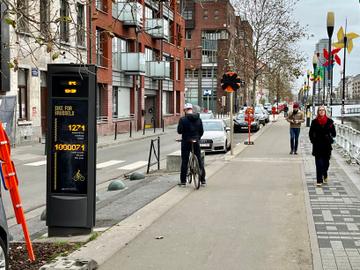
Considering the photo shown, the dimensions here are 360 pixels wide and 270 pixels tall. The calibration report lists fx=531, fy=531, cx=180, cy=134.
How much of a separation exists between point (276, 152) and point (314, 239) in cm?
1400

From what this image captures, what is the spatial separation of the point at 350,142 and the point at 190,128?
7.09 meters

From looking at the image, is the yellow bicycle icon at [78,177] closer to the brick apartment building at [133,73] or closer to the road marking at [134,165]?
the road marking at [134,165]

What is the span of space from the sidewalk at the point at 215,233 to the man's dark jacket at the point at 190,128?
110cm

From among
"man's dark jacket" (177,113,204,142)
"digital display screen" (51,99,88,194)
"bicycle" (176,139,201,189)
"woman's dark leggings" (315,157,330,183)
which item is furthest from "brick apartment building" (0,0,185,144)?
"woman's dark leggings" (315,157,330,183)

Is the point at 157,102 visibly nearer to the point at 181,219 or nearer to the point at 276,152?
the point at 276,152

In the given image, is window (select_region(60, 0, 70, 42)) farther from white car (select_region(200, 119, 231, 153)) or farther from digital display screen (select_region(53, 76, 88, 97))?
white car (select_region(200, 119, 231, 153))

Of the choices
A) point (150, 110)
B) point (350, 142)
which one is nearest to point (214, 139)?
point (350, 142)

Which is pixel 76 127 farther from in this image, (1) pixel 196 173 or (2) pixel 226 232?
(1) pixel 196 173

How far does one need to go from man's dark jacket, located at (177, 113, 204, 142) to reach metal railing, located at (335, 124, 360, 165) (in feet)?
18.5

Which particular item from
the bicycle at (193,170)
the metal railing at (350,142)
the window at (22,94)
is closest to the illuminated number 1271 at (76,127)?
the bicycle at (193,170)

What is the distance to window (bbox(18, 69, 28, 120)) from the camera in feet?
83.1

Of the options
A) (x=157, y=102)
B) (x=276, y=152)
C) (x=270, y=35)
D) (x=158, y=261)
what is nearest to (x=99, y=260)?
(x=158, y=261)

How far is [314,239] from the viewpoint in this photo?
658 centimetres

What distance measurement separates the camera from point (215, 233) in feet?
22.8
